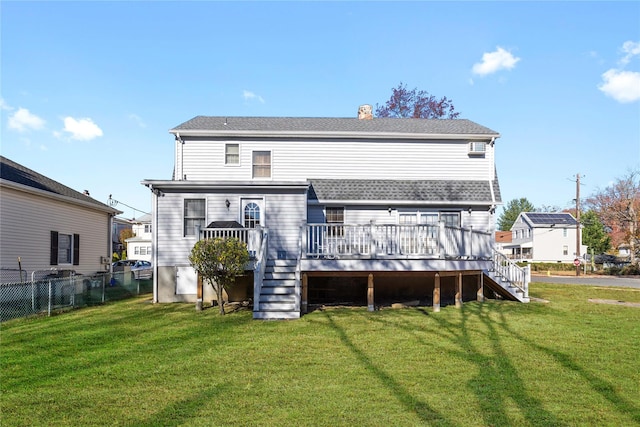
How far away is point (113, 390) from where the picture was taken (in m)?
5.83

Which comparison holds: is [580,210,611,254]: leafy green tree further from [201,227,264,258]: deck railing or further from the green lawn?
[201,227,264,258]: deck railing

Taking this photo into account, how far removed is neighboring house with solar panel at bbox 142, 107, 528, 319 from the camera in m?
12.4

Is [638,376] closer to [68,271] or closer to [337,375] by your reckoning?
[337,375]

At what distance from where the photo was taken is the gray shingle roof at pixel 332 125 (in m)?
16.9

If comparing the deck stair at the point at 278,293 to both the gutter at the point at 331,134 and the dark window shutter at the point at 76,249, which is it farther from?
the dark window shutter at the point at 76,249

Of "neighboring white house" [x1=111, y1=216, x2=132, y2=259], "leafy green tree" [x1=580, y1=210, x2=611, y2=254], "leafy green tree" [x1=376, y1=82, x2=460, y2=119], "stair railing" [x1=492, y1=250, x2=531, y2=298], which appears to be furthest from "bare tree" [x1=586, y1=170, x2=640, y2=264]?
"neighboring white house" [x1=111, y1=216, x2=132, y2=259]

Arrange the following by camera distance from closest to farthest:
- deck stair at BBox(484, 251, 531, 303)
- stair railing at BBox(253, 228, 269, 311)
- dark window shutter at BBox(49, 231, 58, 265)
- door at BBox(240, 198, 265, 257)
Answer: stair railing at BBox(253, 228, 269, 311), deck stair at BBox(484, 251, 531, 303), door at BBox(240, 198, 265, 257), dark window shutter at BBox(49, 231, 58, 265)

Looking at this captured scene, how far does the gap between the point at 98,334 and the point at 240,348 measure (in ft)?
11.2

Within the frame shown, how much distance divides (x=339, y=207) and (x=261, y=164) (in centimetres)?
327

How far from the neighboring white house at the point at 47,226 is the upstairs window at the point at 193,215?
5.91m

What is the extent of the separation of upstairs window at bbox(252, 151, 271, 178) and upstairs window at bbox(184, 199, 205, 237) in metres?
2.60

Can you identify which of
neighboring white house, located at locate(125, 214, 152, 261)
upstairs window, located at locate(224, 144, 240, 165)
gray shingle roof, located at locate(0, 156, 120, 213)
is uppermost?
upstairs window, located at locate(224, 144, 240, 165)

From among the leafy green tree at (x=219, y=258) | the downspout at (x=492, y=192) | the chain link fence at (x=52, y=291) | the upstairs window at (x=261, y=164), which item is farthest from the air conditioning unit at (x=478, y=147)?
the chain link fence at (x=52, y=291)

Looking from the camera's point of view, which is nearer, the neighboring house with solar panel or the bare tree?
the neighboring house with solar panel
